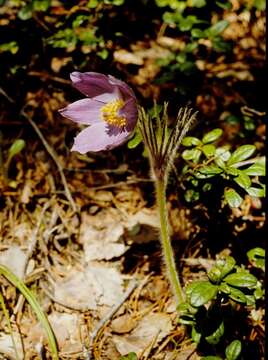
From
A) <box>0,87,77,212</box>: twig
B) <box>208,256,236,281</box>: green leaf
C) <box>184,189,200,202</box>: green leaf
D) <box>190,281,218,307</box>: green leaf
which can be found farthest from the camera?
<box>0,87,77,212</box>: twig

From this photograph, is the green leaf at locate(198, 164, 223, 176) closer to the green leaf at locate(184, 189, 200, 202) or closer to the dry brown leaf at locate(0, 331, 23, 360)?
the green leaf at locate(184, 189, 200, 202)

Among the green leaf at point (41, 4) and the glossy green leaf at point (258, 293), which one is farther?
the green leaf at point (41, 4)

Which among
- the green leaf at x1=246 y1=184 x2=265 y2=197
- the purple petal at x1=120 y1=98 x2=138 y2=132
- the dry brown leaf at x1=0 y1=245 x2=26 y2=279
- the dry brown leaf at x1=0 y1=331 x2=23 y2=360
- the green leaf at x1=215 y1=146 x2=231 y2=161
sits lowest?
the dry brown leaf at x1=0 y1=331 x2=23 y2=360

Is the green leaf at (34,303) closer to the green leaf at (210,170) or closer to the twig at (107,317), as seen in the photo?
the twig at (107,317)

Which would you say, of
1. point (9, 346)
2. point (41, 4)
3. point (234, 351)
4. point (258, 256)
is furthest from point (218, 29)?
point (9, 346)

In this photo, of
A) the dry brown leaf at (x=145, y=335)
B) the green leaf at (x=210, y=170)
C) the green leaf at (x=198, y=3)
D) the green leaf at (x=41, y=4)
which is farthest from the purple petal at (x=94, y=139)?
the green leaf at (x=198, y=3)

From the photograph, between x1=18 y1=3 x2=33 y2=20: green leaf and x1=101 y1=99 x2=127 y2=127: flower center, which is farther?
x1=18 y1=3 x2=33 y2=20: green leaf

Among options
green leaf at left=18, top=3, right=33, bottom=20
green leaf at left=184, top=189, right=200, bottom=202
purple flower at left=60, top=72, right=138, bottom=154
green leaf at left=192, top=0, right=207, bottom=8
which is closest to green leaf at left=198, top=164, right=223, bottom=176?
green leaf at left=184, top=189, right=200, bottom=202

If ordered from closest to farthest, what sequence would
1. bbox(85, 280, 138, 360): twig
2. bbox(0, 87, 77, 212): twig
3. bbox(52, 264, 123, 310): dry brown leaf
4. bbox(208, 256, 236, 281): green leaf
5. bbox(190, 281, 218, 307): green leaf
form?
bbox(190, 281, 218, 307): green leaf, bbox(208, 256, 236, 281): green leaf, bbox(85, 280, 138, 360): twig, bbox(52, 264, 123, 310): dry brown leaf, bbox(0, 87, 77, 212): twig
